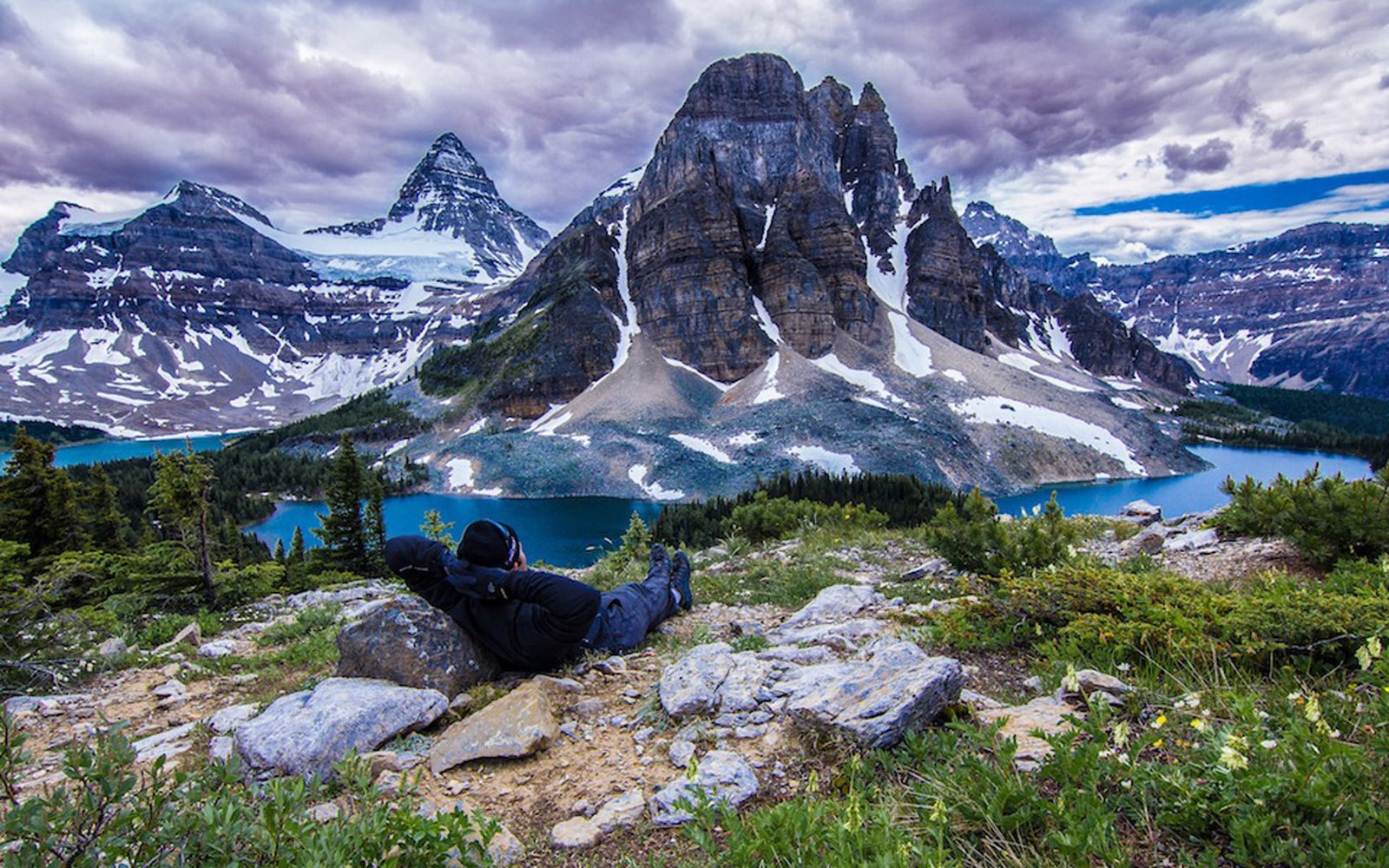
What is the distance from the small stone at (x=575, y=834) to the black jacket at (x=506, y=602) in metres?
1.97

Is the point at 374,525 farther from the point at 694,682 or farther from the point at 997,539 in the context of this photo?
the point at 694,682

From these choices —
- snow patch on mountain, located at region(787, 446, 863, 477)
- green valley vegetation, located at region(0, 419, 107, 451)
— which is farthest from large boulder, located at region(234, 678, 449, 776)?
green valley vegetation, located at region(0, 419, 107, 451)

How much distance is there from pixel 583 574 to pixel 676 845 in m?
8.92

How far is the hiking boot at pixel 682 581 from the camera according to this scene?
25.9 ft

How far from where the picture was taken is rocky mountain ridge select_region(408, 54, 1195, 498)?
231 feet

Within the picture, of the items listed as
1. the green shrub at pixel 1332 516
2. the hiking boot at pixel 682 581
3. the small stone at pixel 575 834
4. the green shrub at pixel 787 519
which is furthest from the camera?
the green shrub at pixel 787 519

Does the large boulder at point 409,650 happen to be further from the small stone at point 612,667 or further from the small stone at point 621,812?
the small stone at point 621,812

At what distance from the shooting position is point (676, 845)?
3.08m

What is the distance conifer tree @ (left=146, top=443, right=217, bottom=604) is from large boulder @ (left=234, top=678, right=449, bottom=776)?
910 centimetres

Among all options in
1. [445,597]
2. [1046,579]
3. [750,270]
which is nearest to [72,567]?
[445,597]

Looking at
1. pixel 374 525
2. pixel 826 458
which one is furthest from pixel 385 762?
pixel 826 458

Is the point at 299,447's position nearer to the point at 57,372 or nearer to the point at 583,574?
the point at 583,574

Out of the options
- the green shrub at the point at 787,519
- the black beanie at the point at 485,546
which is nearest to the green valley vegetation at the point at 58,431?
the green shrub at the point at 787,519

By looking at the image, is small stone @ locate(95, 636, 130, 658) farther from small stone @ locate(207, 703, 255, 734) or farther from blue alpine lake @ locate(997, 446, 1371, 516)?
blue alpine lake @ locate(997, 446, 1371, 516)
